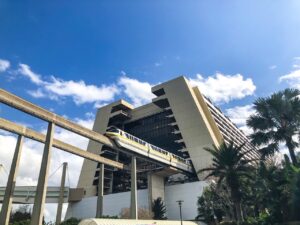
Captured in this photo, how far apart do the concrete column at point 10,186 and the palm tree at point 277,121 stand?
28.0 m

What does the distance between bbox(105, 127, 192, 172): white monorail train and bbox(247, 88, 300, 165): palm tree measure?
1875cm

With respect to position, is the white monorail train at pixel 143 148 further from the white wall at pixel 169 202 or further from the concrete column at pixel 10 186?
the concrete column at pixel 10 186

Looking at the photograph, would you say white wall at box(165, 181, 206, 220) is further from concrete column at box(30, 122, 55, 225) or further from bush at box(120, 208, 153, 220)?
concrete column at box(30, 122, 55, 225)

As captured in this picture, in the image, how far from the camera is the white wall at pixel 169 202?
5406 cm

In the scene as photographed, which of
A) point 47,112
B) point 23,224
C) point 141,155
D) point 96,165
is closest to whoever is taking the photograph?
point 47,112

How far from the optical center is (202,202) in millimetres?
47281

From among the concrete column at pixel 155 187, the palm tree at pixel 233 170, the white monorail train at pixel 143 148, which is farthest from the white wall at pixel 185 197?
the palm tree at pixel 233 170

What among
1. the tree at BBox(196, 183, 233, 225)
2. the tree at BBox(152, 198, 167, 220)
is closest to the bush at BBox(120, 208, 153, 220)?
the tree at BBox(152, 198, 167, 220)

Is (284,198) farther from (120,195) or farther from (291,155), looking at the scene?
(120,195)

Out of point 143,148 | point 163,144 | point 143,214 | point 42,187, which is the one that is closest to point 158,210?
point 143,214

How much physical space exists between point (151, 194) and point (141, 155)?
1138cm

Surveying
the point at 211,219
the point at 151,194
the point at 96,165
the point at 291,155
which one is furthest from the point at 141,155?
the point at 96,165

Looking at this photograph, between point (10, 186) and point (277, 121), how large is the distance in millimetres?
31262

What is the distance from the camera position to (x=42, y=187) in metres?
27.6
